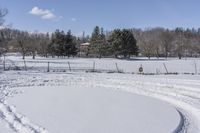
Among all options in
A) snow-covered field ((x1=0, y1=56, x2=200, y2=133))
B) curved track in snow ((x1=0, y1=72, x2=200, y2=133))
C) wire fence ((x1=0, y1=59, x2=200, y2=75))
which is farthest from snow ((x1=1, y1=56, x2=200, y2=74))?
snow-covered field ((x1=0, y1=56, x2=200, y2=133))

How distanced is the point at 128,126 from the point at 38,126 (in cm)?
267

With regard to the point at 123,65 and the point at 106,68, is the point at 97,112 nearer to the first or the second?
the point at 106,68

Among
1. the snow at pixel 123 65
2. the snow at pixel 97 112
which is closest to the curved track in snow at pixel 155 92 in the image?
the snow at pixel 97 112

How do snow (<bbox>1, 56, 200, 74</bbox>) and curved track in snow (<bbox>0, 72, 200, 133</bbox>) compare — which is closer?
curved track in snow (<bbox>0, 72, 200, 133</bbox>)

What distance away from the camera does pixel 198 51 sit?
4665 inches

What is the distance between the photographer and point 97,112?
12383 mm

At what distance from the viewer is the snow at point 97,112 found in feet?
33.1

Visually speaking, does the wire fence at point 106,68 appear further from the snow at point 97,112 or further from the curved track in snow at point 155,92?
the snow at point 97,112

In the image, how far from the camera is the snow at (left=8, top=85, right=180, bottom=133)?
10094mm

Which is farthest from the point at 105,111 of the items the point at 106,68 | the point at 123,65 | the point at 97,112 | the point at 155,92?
the point at 123,65

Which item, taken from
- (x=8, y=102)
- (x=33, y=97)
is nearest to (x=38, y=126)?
(x=8, y=102)

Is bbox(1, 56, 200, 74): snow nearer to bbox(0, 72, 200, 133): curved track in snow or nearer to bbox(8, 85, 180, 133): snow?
bbox(0, 72, 200, 133): curved track in snow

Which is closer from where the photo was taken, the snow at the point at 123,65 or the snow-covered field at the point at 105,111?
the snow-covered field at the point at 105,111

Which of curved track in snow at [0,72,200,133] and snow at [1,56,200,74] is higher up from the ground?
snow at [1,56,200,74]
